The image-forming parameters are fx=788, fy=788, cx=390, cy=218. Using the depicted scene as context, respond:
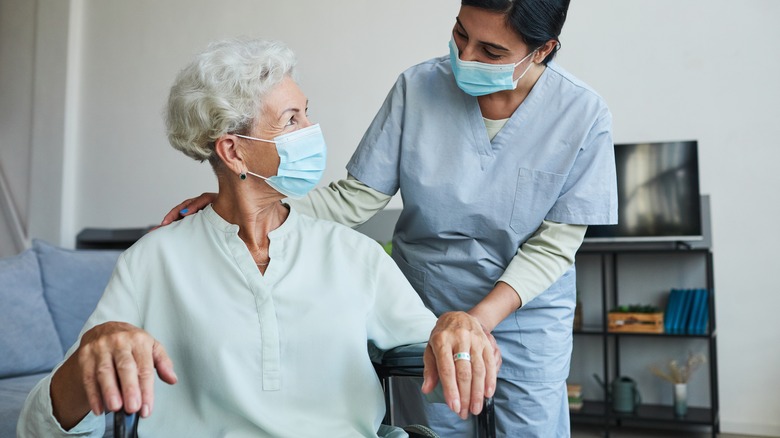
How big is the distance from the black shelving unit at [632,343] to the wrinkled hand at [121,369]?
11.0ft

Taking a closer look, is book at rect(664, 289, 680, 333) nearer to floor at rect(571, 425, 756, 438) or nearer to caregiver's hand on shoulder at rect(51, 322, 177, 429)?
floor at rect(571, 425, 756, 438)

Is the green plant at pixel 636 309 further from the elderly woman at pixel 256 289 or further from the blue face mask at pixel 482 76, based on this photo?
the elderly woman at pixel 256 289

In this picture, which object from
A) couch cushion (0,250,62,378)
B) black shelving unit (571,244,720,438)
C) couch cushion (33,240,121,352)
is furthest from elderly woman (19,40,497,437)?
black shelving unit (571,244,720,438)

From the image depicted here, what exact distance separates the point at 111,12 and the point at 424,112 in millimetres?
4724

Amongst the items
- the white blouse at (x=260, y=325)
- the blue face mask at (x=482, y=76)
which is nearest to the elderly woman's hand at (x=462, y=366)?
the white blouse at (x=260, y=325)

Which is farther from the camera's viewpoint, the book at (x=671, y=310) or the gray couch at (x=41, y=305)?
the book at (x=671, y=310)

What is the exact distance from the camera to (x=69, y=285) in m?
3.08

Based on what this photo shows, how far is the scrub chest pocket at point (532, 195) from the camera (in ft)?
5.27

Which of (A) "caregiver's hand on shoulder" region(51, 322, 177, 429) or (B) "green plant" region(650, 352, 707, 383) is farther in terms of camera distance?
(B) "green plant" region(650, 352, 707, 383)

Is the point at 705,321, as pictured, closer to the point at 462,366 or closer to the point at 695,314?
the point at 695,314

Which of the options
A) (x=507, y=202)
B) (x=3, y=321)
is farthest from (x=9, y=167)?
(x=507, y=202)

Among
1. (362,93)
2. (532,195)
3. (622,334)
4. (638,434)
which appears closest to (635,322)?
(622,334)

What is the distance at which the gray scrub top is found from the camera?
1.61 m

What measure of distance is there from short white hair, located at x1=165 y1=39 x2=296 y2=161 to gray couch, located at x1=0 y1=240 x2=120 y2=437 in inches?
57.7
